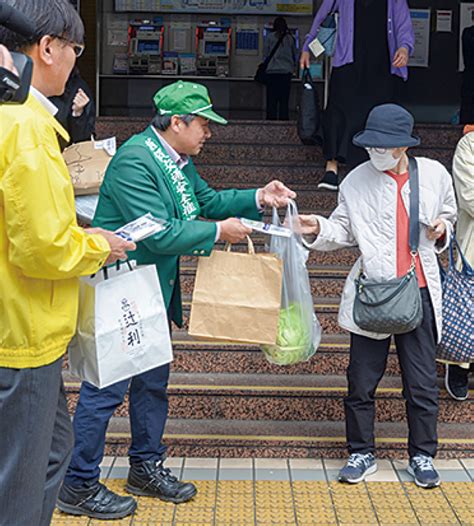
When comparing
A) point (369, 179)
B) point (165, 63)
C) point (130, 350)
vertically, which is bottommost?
point (130, 350)

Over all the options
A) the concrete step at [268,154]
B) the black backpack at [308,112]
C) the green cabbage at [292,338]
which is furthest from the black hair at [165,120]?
the concrete step at [268,154]

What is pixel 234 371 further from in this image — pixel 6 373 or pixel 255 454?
pixel 6 373

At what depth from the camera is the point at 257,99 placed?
12500 millimetres

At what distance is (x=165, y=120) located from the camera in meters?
4.18

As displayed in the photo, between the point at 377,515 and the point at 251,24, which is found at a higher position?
the point at 251,24

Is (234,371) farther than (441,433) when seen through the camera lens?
Yes

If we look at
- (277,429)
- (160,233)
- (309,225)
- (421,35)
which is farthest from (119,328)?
(421,35)

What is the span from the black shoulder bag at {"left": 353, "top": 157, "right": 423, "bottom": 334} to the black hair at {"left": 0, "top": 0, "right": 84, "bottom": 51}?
204cm

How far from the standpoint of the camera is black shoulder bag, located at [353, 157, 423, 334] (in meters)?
4.36

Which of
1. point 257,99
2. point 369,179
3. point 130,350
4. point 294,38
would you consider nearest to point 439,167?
point 369,179

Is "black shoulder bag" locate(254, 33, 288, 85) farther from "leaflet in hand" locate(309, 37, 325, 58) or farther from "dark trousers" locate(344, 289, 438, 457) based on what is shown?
"dark trousers" locate(344, 289, 438, 457)

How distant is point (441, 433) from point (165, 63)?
850 centimetres

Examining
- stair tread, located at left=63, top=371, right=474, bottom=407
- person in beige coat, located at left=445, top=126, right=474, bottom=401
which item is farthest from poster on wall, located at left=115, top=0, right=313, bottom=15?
stair tread, located at left=63, top=371, right=474, bottom=407

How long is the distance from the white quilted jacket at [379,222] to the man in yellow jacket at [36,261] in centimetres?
179
